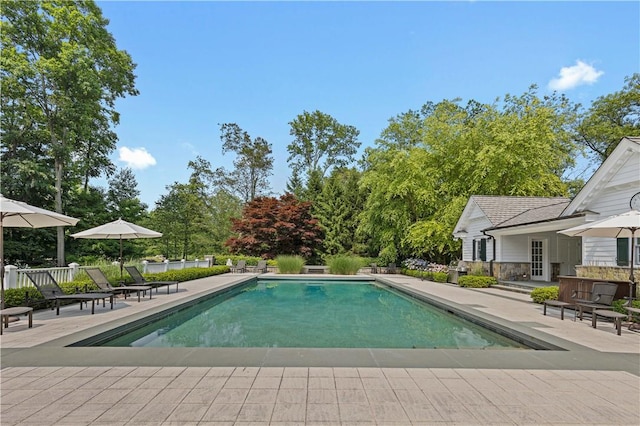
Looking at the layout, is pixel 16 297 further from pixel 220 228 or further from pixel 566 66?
pixel 566 66

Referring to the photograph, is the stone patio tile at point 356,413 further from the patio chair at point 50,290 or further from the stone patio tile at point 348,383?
the patio chair at point 50,290

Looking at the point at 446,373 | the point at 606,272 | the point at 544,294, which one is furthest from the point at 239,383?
the point at 606,272

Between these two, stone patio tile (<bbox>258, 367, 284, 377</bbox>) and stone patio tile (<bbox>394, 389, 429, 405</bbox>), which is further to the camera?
stone patio tile (<bbox>258, 367, 284, 377</bbox>)

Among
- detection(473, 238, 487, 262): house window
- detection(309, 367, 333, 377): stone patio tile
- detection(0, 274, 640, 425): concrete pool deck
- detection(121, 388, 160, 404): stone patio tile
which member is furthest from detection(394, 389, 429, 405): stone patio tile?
detection(473, 238, 487, 262): house window

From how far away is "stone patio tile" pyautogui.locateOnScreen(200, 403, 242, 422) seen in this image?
118 inches

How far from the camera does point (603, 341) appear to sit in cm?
588

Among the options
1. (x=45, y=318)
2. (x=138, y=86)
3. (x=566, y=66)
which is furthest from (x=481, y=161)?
(x=138, y=86)

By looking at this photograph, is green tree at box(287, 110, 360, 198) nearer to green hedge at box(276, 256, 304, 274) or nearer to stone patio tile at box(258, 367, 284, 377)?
green hedge at box(276, 256, 304, 274)

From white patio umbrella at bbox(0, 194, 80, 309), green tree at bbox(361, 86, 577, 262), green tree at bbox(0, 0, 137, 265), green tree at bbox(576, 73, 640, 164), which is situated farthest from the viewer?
green tree at bbox(576, 73, 640, 164)

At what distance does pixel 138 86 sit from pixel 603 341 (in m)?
30.2

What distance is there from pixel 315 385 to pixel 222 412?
1.01 metres

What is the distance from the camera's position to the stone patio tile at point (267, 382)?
371 cm

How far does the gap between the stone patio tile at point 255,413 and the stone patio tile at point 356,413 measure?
62cm

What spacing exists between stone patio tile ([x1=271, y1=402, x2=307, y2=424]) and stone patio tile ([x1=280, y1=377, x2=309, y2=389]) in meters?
0.42
